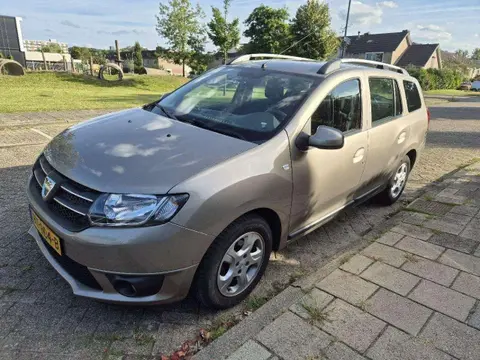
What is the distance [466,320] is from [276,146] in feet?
5.94

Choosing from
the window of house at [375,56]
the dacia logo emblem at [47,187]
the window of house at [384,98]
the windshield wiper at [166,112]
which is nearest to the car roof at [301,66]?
the window of house at [384,98]

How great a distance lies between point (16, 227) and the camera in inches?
137

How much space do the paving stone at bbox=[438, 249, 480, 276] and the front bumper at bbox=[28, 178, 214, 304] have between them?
2.39m

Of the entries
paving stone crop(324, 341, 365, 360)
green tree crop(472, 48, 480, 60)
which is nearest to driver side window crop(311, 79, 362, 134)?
paving stone crop(324, 341, 365, 360)

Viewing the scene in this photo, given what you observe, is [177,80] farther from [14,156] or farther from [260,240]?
[260,240]

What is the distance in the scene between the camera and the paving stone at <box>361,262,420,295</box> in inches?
113

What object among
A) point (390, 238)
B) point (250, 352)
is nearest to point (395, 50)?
point (390, 238)

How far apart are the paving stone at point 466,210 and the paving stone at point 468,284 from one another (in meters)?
1.62

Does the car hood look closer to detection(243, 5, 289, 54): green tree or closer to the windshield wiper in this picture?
the windshield wiper

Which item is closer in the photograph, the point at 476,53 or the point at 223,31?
the point at 223,31

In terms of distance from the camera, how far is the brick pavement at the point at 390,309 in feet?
7.27

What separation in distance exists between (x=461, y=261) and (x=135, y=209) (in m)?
2.98

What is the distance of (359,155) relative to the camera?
341 cm

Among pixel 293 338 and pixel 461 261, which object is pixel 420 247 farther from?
pixel 293 338
